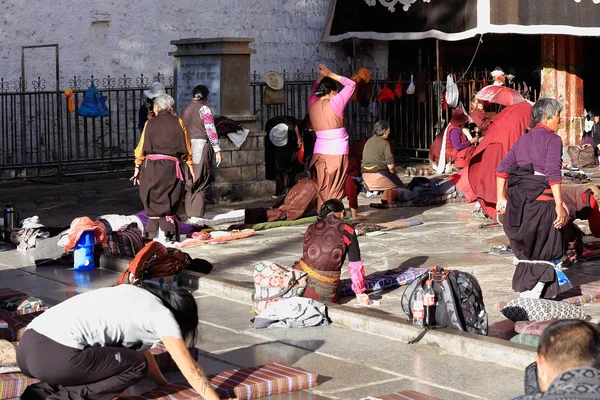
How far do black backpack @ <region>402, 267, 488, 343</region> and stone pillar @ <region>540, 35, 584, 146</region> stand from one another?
1250 cm

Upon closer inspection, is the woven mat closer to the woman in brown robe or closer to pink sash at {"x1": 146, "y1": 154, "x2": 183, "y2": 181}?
the woman in brown robe

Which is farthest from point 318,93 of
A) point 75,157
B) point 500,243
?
point 75,157

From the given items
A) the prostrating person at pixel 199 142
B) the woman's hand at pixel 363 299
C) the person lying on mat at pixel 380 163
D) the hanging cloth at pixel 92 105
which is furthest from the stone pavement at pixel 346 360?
the hanging cloth at pixel 92 105

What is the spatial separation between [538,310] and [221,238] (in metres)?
5.02

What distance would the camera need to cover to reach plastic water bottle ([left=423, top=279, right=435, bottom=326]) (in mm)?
7426

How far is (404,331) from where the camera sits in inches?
297

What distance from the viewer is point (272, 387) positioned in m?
6.32

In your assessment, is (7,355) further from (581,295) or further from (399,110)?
(399,110)

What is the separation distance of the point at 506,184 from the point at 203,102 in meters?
5.15

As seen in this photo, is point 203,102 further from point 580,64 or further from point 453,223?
point 580,64

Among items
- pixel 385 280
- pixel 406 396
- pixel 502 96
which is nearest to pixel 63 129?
pixel 502 96

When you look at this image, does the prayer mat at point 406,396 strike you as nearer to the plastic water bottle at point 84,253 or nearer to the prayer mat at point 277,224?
the plastic water bottle at point 84,253

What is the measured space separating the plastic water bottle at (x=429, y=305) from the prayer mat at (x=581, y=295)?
147cm

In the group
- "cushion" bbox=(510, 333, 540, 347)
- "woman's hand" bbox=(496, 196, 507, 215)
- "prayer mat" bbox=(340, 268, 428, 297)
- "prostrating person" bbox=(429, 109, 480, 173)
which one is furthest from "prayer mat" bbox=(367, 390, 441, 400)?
"prostrating person" bbox=(429, 109, 480, 173)
